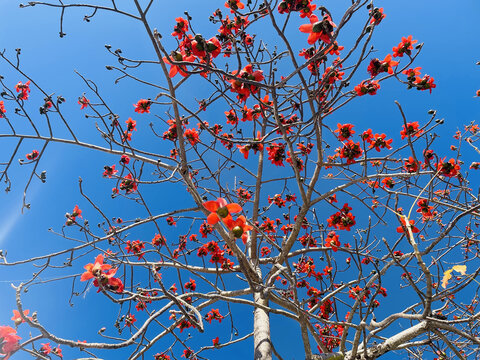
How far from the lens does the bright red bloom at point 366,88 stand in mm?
2625

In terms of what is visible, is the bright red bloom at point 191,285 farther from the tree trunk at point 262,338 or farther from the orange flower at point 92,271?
the orange flower at point 92,271

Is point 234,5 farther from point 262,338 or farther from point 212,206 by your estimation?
point 262,338

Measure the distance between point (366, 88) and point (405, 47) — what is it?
54 cm

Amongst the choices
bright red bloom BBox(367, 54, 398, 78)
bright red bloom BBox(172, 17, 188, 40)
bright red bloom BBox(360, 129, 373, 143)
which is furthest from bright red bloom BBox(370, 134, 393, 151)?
bright red bloom BBox(172, 17, 188, 40)

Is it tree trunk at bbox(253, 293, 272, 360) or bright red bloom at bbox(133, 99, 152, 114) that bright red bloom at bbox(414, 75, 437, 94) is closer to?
tree trunk at bbox(253, 293, 272, 360)

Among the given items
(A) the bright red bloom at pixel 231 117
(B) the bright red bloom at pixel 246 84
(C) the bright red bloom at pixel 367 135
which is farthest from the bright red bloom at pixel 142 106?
(C) the bright red bloom at pixel 367 135

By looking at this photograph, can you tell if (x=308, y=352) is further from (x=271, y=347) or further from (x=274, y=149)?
(x=274, y=149)

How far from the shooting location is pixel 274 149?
3.36 meters

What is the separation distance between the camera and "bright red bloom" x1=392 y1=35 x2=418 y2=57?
8.72 feet

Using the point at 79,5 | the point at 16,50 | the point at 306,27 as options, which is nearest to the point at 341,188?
the point at 306,27

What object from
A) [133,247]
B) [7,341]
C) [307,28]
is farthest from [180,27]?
[133,247]

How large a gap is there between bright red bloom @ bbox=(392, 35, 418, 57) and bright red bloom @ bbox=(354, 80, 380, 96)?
393 mm

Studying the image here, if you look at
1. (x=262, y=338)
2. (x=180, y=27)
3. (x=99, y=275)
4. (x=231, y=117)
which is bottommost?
(x=99, y=275)

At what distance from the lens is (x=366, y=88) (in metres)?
2.64
